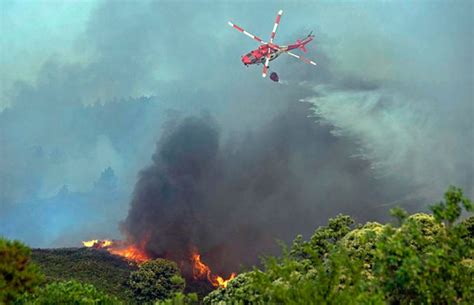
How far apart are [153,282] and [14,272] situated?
51908 millimetres

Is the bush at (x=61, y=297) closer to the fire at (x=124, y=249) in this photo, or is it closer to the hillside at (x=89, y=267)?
the hillside at (x=89, y=267)

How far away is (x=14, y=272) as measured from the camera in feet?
55.5

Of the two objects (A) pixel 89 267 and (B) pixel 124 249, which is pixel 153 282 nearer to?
(A) pixel 89 267

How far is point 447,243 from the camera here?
14.5m

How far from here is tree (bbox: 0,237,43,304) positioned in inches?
655

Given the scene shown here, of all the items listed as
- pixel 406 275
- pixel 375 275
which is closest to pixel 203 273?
pixel 375 275

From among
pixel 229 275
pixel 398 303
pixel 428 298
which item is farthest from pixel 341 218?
pixel 229 275

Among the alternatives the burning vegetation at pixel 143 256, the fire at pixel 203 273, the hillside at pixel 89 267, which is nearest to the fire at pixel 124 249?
the burning vegetation at pixel 143 256

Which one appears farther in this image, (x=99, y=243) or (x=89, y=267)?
(x=99, y=243)

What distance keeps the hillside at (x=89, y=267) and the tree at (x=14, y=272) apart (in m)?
50.3

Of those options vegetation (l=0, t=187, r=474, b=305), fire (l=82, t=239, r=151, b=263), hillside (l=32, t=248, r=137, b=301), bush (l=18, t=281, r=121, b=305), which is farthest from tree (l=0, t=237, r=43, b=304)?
fire (l=82, t=239, r=151, b=263)

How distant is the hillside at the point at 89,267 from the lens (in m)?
70.8

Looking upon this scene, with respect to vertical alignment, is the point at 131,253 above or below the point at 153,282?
above

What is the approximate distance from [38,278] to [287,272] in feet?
33.6
